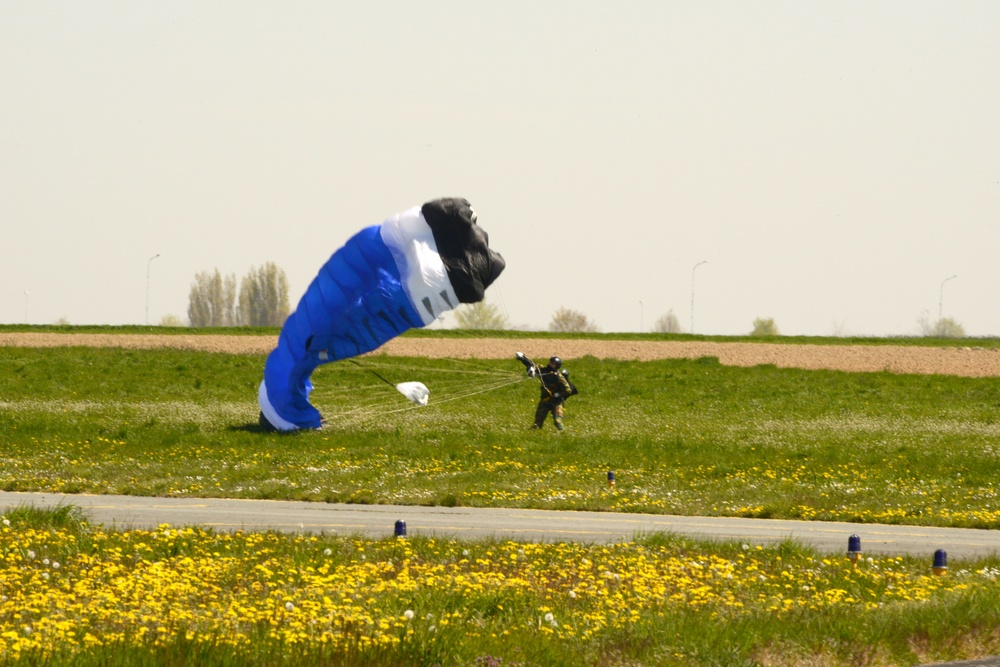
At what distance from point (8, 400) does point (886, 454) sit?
28586 mm

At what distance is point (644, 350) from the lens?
58688 millimetres

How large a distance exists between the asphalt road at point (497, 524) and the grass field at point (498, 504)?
83 centimetres

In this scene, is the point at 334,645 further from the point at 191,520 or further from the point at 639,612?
the point at 191,520

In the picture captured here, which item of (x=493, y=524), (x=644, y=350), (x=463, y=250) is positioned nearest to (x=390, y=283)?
(x=463, y=250)

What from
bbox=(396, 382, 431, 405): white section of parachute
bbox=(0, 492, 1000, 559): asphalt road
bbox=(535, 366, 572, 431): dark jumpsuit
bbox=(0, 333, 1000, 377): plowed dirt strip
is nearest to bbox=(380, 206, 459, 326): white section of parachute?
bbox=(396, 382, 431, 405): white section of parachute

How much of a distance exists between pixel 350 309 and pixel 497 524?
759 cm

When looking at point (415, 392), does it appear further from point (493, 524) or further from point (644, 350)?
point (644, 350)

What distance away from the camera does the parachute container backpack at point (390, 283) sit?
81.3ft

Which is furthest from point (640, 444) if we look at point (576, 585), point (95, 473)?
point (576, 585)

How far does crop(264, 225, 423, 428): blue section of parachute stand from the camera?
25.8 m

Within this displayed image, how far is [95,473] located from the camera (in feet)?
84.2

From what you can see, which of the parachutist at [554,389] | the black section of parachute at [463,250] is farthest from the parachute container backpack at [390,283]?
the parachutist at [554,389]

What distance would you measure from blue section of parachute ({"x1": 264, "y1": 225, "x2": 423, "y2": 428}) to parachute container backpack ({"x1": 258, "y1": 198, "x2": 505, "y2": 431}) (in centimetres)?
2

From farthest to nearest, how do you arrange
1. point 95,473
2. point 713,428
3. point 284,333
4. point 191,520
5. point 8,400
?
point 8,400
point 713,428
point 284,333
point 95,473
point 191,520
